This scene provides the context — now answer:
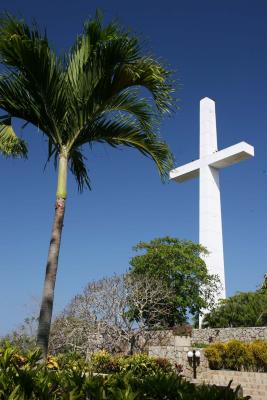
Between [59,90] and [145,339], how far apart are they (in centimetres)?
1662

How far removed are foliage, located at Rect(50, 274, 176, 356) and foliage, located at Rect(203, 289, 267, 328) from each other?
6.89 meters

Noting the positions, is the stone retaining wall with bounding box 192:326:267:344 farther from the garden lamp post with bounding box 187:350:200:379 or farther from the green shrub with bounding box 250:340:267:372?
the garden lamp post with bounding box 187:350:200:379

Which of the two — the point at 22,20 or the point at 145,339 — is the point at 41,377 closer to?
the point at 22,20

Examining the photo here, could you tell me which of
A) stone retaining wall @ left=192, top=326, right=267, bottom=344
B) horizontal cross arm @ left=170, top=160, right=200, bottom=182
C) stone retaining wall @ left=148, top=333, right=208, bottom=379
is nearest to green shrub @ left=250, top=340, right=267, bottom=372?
stone retaining wall @ left=148, top=333, right=208, bottom=379

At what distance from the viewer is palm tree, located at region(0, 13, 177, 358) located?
5.86 m

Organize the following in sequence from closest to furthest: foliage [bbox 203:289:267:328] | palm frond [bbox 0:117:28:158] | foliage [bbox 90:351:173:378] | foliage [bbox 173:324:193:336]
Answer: palm frond [bbox 0:117:28:158], foliage [bbox 90:351:173:378], foliage [bbox 173:324:193:336], foliage [bbox 203:289:267:328]

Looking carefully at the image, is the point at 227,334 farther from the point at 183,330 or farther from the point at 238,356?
the point at 238,356

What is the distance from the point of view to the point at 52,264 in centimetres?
574

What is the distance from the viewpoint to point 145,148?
698 centimetres

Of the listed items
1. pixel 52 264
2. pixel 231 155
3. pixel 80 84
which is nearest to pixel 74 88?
pixel 80 84

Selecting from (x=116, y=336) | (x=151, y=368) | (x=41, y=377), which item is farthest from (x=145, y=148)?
(x=116, y=336)

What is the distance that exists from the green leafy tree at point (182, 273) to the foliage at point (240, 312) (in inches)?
47.5

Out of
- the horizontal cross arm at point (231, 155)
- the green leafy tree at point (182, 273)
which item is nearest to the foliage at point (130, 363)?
the green leafy tree at point (182, 273)

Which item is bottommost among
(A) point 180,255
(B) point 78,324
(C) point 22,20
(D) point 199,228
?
(B) point 78,324
